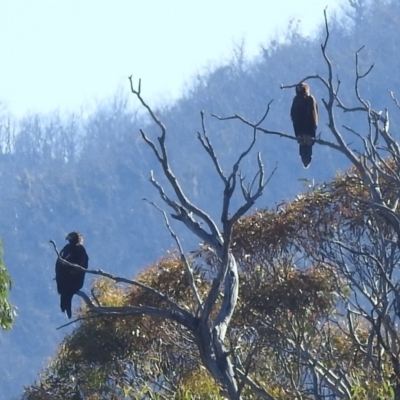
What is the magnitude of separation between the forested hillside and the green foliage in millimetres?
56483

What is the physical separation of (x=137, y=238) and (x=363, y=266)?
68.5m

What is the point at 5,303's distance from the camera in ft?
34.1

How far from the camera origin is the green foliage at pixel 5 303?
1013cm

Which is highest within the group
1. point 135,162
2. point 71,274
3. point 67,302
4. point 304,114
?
point 135,162

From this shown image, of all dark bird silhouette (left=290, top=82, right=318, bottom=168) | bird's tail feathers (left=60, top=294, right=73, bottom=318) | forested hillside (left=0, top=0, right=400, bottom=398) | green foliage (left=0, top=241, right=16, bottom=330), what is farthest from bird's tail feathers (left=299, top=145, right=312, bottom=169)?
forested hillside (left=0, top=0, right=400, bottom=398)

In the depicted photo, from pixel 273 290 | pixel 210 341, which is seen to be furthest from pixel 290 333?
pixel 210 341

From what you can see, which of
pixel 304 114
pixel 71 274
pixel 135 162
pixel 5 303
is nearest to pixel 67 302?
pixel 71 274

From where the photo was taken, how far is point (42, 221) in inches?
3270

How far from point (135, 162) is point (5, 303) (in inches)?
3028

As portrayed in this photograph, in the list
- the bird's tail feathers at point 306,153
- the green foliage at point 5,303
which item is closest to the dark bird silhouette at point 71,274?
the green foliage at point 5,303

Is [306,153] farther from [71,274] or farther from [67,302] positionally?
[67,302]

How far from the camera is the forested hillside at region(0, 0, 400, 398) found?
249ft

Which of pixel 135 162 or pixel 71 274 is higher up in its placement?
pixel 135 162

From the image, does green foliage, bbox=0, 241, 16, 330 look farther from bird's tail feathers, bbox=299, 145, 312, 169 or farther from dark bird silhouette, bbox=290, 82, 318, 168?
dark bird silhouette, bbox=290, 82, 318, 168
